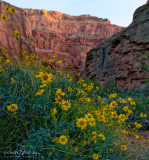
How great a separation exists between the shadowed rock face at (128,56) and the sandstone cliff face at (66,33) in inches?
708

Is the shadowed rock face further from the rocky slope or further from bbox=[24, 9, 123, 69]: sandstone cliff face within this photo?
Result: bbox=[24, 9, 123, 69]: sandstone cliff face

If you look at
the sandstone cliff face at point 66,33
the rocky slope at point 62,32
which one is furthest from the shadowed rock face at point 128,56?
the sandstone cliff face at point 66,33

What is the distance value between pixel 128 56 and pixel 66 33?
39.1m

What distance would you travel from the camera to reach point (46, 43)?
109ft

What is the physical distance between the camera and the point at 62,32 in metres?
44.2

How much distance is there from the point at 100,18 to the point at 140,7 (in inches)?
1947

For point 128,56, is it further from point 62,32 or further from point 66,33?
point 62,32

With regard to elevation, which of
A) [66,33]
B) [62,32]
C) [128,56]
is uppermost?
[62,32]

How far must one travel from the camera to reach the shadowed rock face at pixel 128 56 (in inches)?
332

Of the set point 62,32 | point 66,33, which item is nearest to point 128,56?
point 66,33

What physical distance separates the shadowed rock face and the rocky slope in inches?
690

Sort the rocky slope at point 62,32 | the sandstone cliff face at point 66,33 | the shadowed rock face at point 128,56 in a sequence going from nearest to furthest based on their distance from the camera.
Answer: the shadowed rock face at point 128,56
the rocky slope at point 62,32
the sandstone cliff face at point 66,33

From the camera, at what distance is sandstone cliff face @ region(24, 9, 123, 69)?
3334cm

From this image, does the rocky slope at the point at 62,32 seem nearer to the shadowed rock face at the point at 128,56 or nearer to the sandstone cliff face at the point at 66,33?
the sandstone cliff face at the point at 66,33
